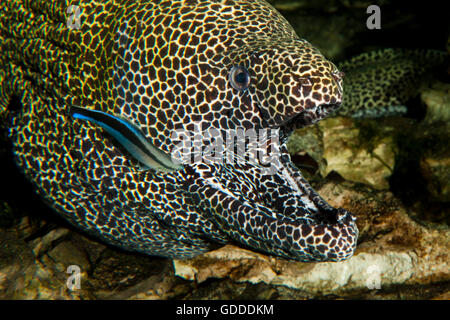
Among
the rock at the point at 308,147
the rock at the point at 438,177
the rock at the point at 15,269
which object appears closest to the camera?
the rock at the point at 15,269

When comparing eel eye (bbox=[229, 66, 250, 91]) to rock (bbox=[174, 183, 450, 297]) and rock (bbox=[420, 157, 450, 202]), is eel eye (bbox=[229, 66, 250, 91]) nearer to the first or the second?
rock (bbox=[174, 183, 450, 297])

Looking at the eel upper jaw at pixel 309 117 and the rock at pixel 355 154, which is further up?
the eel upper jaw at pixel 309 117

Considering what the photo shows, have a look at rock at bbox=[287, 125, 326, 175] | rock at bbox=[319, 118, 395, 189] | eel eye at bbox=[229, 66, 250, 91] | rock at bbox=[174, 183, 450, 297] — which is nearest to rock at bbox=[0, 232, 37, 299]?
rock at bbox=[174, 183, 450, 297]

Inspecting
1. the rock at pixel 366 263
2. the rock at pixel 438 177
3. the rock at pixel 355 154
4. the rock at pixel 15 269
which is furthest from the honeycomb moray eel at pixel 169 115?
the rock at pixel 355 154

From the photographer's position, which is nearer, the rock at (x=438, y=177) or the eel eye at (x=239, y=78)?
the eel eye at (x=239, y=78)

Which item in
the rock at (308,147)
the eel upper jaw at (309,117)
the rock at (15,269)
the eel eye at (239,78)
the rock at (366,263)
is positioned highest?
the eel eye at (239,78)

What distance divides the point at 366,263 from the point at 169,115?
2164 mm

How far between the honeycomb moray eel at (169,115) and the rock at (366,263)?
392 mm

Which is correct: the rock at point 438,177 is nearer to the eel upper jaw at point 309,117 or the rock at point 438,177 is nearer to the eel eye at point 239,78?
the eel upper jaw at point 309,117

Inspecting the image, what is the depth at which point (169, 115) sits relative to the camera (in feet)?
8.98

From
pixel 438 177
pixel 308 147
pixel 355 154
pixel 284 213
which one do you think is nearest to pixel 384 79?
pixel 355 154

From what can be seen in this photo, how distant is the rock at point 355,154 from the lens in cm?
485

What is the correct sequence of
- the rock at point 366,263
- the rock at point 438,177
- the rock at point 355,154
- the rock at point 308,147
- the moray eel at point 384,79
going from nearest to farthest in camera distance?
the rock at point 366,263 < the rock at point 438,177 < the rock at point 308,147 < the rock at point 355,154 < the moray eel at point 384,79

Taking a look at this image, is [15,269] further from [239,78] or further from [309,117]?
[309,117]
